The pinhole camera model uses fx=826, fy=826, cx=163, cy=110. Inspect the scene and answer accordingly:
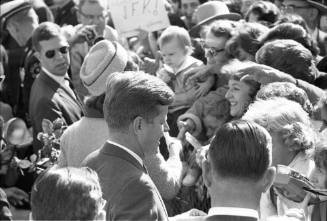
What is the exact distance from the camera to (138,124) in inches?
145

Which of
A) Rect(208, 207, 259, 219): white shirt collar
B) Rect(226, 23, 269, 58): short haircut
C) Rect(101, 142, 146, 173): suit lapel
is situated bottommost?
Rect(226, 23, 269, 58): short haircut

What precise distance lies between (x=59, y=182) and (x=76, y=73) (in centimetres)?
538

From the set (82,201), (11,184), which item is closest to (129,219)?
(82,201)

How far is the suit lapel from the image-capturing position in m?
3.59

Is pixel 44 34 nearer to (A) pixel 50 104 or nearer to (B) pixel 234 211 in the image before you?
(A) pixel 50 104

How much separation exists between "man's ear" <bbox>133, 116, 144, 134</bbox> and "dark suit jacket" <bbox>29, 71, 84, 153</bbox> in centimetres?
297

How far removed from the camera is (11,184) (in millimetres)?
7285

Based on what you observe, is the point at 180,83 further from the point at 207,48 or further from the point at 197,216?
the point at 197,216

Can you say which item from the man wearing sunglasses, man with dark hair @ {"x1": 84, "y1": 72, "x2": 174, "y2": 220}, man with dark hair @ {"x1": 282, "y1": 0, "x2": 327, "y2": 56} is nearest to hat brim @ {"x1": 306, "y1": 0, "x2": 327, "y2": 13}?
man with dark hair @ {"x1": 282, "y1": 0, "x2": 327, "y2": 56}

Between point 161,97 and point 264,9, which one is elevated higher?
point 161,97

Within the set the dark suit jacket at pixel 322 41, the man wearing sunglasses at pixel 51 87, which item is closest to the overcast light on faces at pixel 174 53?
the man wearing sunglasses at pixel 51 87

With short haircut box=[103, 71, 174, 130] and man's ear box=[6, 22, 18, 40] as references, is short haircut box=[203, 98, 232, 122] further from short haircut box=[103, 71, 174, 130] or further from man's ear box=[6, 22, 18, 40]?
man's ear box=[6, 22, 18, 40]

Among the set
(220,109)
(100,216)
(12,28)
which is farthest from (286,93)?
(12,28)

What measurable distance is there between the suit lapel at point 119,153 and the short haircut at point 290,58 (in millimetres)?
1770
